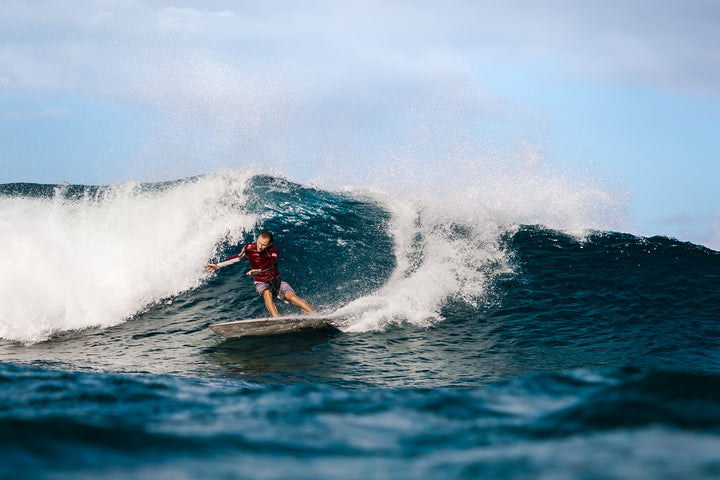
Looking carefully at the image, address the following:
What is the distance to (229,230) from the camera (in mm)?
13219

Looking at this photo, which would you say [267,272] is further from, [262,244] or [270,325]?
[270,325]

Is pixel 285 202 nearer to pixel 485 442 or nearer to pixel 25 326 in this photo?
pixel 25 326

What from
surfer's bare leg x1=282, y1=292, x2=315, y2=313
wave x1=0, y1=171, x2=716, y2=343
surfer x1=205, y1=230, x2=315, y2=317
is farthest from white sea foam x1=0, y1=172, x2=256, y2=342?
surfer's bare leg x1=282, y1=292, x2=315, y2=313

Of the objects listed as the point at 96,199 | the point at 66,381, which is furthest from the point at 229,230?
the point at 66,381

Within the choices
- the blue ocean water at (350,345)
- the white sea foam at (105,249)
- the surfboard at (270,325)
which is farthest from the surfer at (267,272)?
the white sea foam at (105,249)

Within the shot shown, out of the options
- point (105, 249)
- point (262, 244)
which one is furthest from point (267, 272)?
point (105, 249)

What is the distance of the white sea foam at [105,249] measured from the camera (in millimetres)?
10172

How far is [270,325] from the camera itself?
27.8 ft

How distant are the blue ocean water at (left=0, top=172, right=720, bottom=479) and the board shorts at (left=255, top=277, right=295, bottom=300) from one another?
3.10ft

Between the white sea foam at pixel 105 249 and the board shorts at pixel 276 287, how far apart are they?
2.90 m

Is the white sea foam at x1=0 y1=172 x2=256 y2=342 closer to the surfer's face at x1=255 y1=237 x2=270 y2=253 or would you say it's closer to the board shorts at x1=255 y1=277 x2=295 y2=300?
the board shorts at x1=255 y1=277 x2=295 y2=300

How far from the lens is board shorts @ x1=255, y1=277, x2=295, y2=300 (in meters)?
9.28

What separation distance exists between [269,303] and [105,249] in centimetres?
532

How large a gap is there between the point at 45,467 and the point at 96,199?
12.2 meters
